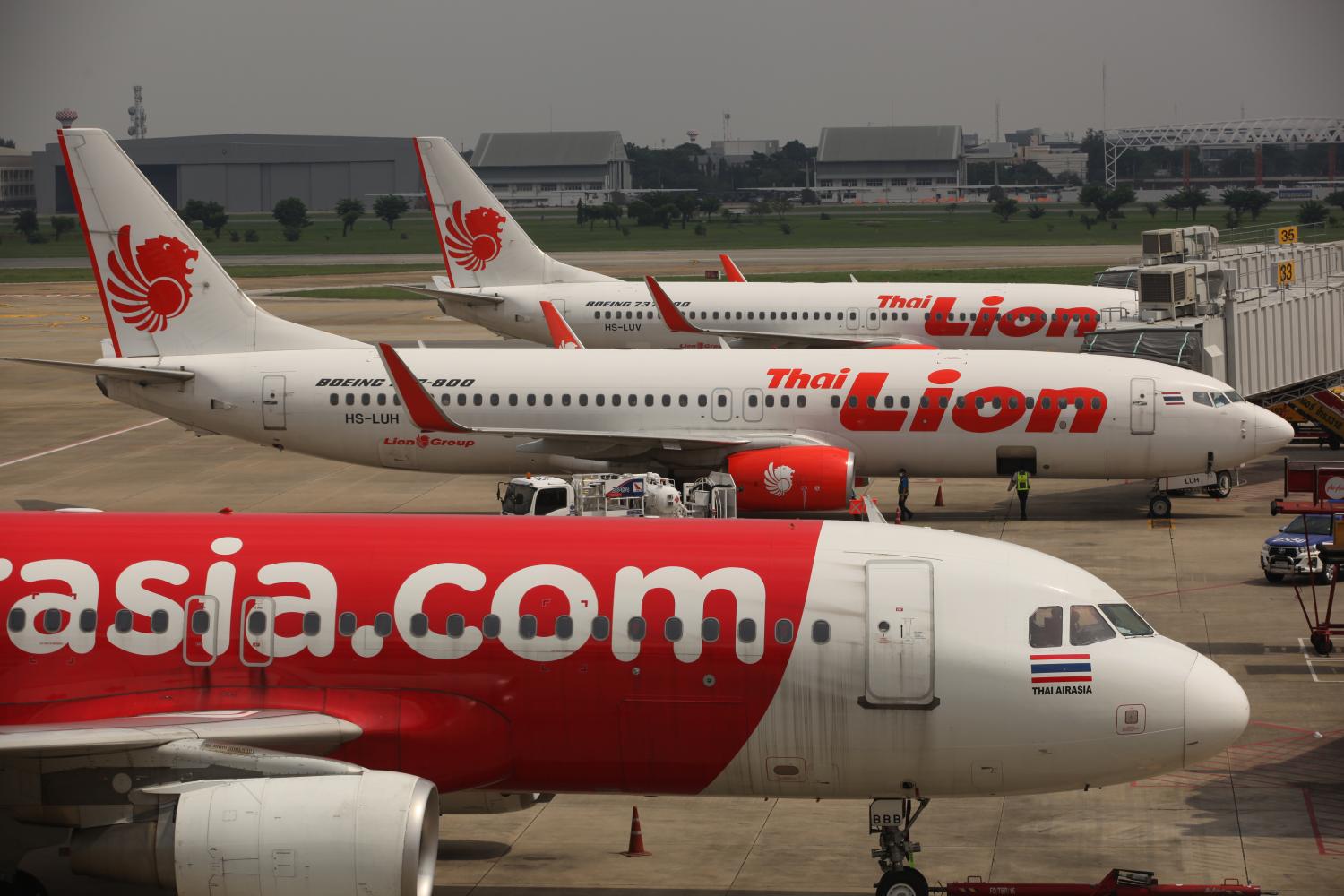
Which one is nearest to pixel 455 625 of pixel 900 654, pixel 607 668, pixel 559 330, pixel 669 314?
pixel 607 668

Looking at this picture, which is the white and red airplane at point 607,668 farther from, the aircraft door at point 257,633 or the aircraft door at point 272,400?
the aircraft door at point 272,400

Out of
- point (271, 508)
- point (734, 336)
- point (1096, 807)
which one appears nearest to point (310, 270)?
point (734, 336)

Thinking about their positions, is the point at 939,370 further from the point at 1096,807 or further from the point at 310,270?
the point at 310,270

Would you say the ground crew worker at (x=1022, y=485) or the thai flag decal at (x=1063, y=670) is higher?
the thai flag decal at (x=1063, y=670)

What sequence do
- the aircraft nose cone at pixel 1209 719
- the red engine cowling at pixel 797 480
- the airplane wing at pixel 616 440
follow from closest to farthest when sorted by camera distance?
1. the aircraft nose cone at pixel 1209 719
2. the red engine cowling at pixel 797 480
3. the airplane wing at pixel 616 440

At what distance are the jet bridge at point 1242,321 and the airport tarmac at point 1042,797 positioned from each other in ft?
10.9

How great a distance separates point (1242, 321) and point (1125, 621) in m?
31.4

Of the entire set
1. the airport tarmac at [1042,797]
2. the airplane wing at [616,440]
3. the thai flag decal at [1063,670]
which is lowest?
the airport tarmac at [1042,797]

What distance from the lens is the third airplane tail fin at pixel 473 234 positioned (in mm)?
64688

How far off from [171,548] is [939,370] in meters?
27.0

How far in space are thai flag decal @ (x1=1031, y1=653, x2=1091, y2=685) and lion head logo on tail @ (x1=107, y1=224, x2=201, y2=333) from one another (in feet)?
97.3

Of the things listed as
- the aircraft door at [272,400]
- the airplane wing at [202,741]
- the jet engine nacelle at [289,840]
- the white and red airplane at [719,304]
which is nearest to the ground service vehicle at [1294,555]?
the white and red airplane at [719,304]

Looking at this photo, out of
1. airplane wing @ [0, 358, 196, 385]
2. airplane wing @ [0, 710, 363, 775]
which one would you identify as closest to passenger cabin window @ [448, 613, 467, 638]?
airplane wing @ [0, 710, 363, 775]

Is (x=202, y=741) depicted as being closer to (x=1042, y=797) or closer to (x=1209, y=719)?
(x=1209, y=719)
